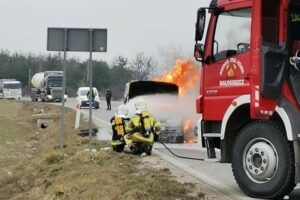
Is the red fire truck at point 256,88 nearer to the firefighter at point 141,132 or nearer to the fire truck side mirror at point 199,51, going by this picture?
the fire truck side mirror at point 199,51

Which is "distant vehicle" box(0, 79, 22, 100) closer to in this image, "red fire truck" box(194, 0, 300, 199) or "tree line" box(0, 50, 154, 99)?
"tree line" box(0, 50, 154, 99)

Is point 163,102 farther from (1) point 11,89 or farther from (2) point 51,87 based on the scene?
(1) point 11,89

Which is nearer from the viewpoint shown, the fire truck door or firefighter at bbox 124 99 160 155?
the fire truck door

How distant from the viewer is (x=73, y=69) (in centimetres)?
9931

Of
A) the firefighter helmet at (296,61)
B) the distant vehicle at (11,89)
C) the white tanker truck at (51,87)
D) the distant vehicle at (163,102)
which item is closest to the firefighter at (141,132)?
the distant vehicle at (163,102)

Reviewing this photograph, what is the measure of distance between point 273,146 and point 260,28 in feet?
5.12

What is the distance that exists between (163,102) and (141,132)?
189 inches

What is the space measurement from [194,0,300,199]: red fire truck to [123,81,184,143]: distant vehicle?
8.47m

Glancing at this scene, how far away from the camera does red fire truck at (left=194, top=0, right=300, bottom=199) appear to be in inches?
293

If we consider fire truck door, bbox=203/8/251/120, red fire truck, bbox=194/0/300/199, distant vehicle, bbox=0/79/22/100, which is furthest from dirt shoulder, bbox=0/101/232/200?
distant vehicle, bbox=0/79/22/100

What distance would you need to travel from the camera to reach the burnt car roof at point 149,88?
57.2ft

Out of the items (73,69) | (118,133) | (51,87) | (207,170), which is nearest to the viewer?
(207,170)

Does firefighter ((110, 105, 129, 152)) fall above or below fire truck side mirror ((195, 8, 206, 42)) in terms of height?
below

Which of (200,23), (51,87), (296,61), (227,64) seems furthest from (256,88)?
(51,87)
